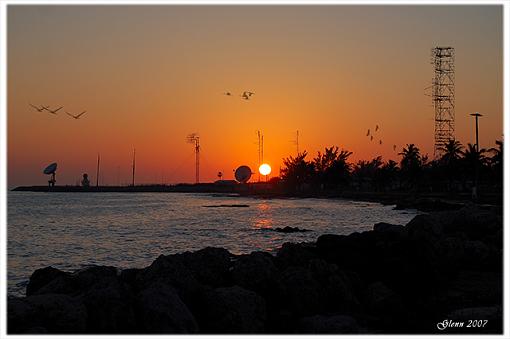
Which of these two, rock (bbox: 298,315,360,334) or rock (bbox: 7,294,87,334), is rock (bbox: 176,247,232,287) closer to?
rock (bbox: 298,315,360,334)

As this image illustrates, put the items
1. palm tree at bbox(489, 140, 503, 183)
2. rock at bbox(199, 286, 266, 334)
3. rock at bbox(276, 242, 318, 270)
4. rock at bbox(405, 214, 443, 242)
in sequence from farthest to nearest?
palm tree at bbox(489, 140, 503, 183) < rock at bbox(405, 214, 443, 242) < rock at bbox(276, 242, 318, 270) < rock at bbox(199, 286, 266, 334)

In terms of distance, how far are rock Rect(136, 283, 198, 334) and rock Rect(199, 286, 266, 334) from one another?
2.08ft

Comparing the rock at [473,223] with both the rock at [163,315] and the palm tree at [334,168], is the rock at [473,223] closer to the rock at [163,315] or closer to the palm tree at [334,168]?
the rock at [163,315]

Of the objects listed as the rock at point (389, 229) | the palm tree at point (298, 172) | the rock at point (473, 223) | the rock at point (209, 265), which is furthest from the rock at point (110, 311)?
the palm tree at point (298, 172)

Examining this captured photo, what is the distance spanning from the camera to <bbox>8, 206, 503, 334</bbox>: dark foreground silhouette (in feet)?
26.2

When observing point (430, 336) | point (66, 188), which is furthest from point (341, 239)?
point (66, 188)

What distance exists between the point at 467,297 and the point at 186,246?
655 inches

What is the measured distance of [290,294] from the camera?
10.2 m

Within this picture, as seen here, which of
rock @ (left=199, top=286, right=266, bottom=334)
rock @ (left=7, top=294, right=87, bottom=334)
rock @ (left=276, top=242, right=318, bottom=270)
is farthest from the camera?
rock @ (left=276, top=242, right=318, bottom=270)

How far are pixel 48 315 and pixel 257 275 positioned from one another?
14.2ft

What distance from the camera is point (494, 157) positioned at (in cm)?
6544

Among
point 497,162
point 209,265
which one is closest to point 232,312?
point 209,265

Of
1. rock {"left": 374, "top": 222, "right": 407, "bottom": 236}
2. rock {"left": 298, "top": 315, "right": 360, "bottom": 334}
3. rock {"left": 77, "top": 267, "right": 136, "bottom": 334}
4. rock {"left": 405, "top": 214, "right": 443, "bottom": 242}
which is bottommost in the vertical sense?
rock {"left": 298, "top": 315, "right": 360, "bottom": 334}

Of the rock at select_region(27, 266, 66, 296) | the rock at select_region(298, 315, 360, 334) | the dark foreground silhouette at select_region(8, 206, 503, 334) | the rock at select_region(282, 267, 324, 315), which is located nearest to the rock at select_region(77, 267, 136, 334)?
the dark foreground silhouette at select_region(8, 206, 503, 334)
